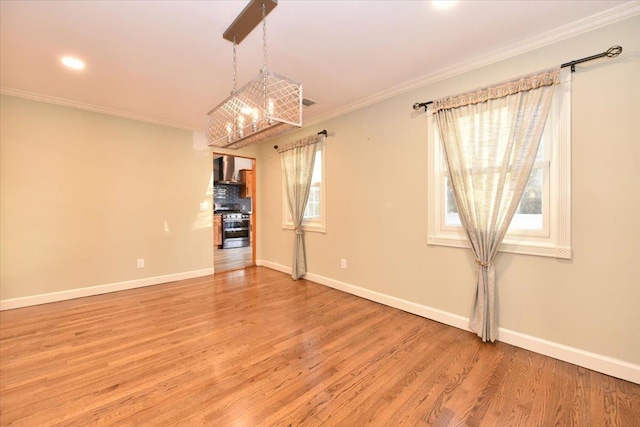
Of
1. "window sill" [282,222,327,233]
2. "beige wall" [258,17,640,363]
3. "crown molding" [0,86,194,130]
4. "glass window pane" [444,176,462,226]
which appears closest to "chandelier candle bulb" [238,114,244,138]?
"beige wall" [258,17,640,363]

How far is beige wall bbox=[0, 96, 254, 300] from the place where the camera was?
312cm

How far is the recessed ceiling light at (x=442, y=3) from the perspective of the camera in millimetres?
1737

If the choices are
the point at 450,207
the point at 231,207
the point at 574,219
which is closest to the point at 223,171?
the point at 231,207

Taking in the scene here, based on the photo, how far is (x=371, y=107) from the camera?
3.31m

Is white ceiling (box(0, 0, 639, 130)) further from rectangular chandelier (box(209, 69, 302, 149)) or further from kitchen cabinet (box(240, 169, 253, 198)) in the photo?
kitchen cabinet (box(240, 169, 253, 198))

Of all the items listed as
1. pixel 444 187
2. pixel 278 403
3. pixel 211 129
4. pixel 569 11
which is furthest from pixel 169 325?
pixel 569 11

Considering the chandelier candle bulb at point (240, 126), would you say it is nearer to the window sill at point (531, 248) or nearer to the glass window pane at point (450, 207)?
the glass window pane at point (450, 207)

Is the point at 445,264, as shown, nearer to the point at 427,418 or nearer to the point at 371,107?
the point at 427,418

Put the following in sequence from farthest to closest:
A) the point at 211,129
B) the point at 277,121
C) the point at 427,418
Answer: the point at 211,129, the point at 277,121, the point at 427,418

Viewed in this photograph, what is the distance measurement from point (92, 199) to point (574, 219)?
531 cm

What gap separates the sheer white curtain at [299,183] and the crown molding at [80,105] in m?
1.85

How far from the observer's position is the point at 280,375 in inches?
73.3

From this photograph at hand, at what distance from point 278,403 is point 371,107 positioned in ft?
10.4

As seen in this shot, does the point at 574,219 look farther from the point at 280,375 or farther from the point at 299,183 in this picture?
the point at 299,183
